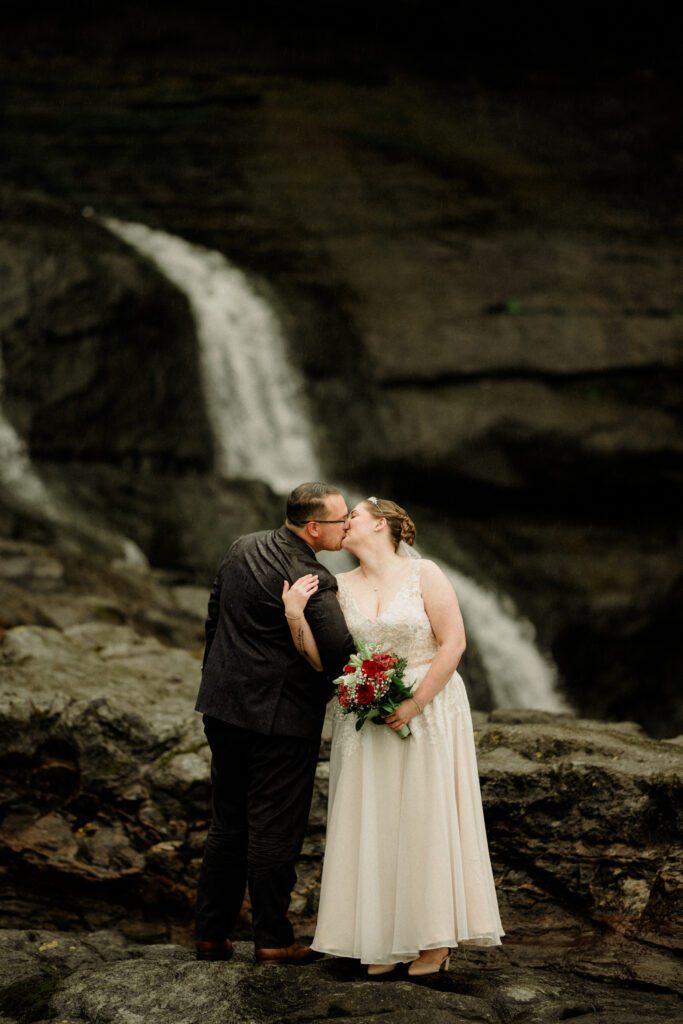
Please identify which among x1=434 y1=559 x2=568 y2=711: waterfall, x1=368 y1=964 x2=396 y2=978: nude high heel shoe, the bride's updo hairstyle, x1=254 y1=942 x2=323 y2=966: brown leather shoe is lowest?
x1=368 y1=964 x2=396 y2=978: nude high heel shoe

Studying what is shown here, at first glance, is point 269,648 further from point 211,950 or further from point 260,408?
point 260,408

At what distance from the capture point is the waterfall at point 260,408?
1544cm

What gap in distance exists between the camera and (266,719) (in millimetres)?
4930

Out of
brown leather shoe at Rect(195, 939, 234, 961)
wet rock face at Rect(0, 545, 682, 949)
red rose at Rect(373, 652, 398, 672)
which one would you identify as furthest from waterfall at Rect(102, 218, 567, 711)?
red rose at Rect(373, 652, 398, 672)

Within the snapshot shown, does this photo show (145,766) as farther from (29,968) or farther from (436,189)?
(436,189)

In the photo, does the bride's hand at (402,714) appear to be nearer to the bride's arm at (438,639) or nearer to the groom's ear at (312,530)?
the bride's arm at (438,639)

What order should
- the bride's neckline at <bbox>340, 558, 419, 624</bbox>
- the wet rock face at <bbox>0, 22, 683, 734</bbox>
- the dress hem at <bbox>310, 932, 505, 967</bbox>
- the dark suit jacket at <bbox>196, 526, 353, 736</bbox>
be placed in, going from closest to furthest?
the dress hem at <bbox>310, 932, 505, 967</bbox> < the dark suit jacket at <bbox>196, 526, 353, 736</bbox> < the bride's neckline at <bbox>340, 558, 419, 624</bbox> < the wet rock face at <bbox>0, 22, 683, 734</bbox>

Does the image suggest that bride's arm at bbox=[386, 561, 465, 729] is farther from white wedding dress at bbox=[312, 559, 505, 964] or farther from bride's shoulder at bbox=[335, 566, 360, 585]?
bride's shoulder at bbox=[335, 566, 360, 585]

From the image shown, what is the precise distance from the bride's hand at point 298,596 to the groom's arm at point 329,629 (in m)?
0.04

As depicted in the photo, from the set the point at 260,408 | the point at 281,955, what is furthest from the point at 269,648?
the point at 260,408

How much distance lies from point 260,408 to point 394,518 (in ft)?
37.8

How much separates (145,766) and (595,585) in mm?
11705

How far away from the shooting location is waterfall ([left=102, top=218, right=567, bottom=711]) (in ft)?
50.6

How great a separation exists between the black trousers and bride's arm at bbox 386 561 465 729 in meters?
0.51
